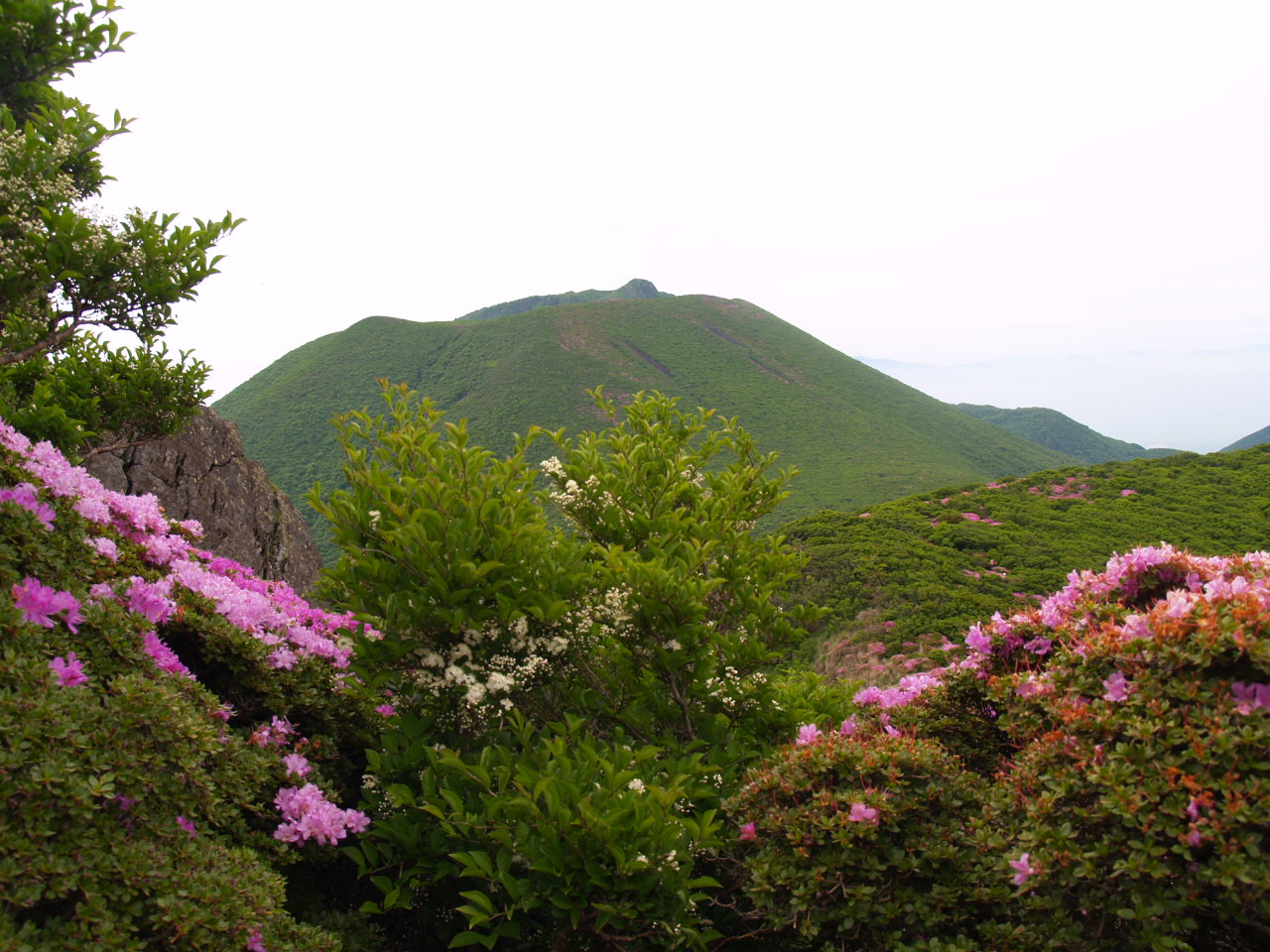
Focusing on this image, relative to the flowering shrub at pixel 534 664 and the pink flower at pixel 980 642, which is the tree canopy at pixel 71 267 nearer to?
the flowering shrub at pixel 534 664

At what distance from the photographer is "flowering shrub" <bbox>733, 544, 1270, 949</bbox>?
2.52m

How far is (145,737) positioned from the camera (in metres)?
3.00

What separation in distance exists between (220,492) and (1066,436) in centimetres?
11896

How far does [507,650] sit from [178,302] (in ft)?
18.2

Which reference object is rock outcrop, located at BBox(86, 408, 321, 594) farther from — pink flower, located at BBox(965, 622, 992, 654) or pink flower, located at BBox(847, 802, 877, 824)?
pink flower, located at BBox(847, 802, 877, 824)

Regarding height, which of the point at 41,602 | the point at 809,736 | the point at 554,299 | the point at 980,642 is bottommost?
the point at 809,736

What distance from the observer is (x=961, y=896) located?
3387 millimetres

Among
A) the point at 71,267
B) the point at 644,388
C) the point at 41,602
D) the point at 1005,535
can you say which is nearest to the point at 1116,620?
the point at 41,602

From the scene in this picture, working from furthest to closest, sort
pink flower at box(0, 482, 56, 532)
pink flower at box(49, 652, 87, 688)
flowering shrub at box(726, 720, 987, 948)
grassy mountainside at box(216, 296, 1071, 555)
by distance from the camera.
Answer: grassy mountainside at box(216, 296, 1071, 555) < pink flower at box(0, 482, 56, 532) < flowering shrub at box(726, 720, 987, 948) < pink flower at box(49, 652, 87, 688)

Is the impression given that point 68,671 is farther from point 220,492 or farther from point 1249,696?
point 220,492

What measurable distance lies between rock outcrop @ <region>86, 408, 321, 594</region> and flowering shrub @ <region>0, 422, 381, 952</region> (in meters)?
7.71

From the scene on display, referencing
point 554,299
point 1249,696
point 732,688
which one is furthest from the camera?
point 554,299

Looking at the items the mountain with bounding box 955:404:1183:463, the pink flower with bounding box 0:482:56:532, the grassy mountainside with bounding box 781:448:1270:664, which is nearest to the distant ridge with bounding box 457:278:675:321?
the mountain with bounding box 955:404:1183:463

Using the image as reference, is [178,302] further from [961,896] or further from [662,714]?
[961,896]
